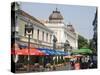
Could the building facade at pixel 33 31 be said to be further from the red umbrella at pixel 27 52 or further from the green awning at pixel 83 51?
the green awning at pixel 83 51

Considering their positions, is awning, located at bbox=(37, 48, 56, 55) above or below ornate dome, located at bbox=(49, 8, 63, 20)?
below

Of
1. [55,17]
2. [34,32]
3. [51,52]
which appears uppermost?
[55,17]

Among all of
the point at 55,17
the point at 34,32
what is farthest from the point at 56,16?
the point at 34,32

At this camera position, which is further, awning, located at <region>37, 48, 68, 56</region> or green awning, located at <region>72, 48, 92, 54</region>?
green awning, located at <region>72, 48, 92, 54</region>

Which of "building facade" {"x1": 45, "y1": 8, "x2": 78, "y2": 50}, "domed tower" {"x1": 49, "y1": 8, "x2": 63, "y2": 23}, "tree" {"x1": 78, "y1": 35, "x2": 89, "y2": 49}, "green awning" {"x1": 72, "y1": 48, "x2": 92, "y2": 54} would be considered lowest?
"green awning" {"x1": 72, "y1": 48, "x2": 92, "y2": 54}

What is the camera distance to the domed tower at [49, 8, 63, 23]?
1884 millimetres

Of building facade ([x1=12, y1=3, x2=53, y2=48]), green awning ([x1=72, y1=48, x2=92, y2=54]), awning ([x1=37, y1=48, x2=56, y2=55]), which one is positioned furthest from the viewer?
green awning ([x1=72, y1=48, x2=92, y2=54])

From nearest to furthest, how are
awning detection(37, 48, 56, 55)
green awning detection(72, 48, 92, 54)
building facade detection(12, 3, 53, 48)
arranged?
building facade detection(12, 3, 53, 48) → awning detection(37, 48, 56, 55) → green awning detection(72, 48, 92, 54)

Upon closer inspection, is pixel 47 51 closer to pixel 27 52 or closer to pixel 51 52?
pixel 51 52

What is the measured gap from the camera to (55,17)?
1.89m

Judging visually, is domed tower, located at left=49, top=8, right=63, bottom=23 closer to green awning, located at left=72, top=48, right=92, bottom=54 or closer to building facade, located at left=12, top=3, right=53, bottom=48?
building facade, located at left=12, top=3, right=53, bottom=48

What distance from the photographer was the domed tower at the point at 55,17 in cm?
188

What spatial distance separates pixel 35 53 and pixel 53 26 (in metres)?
0.25

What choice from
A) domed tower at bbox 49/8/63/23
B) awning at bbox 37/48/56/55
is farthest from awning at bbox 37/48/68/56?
domed tower at bbox 49/8/63/23
